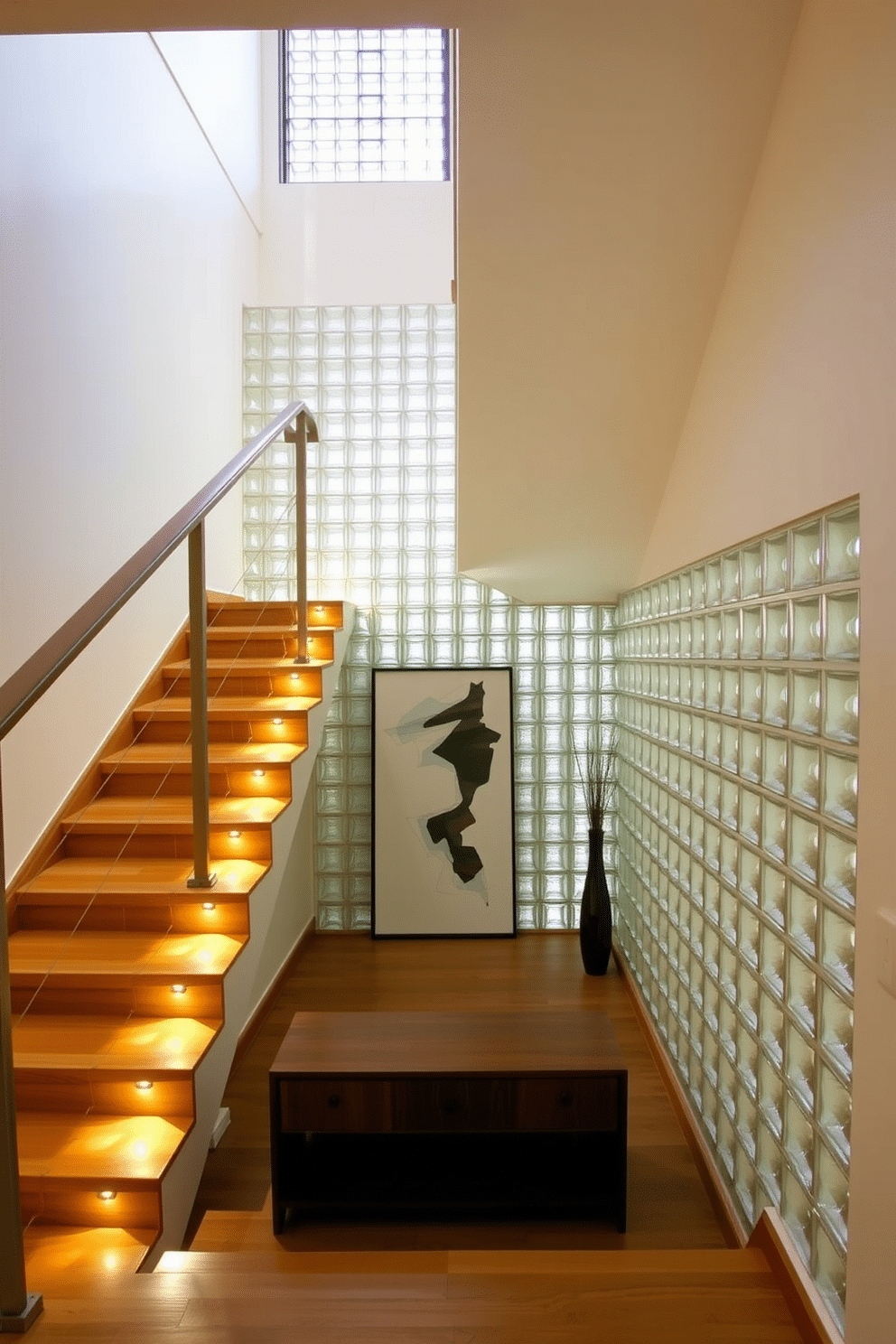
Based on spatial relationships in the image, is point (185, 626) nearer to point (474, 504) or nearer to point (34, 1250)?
point (474, 504)

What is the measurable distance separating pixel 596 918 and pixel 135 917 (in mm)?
2483

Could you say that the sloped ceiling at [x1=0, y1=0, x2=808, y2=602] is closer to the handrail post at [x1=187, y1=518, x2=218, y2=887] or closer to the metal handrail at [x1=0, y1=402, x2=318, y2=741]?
the metal handrail at [x1=0, y1=402, x2=318, y2=741]

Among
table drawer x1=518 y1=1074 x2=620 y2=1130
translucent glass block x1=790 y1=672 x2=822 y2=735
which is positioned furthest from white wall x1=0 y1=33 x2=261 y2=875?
translucent glass block x1=790 y1=672 x2=822 y2=735

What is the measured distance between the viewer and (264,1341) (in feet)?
5.33

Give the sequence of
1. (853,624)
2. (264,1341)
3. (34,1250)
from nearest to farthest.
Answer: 1. (264,1341)
2. (853,624)
3. (34,1250)

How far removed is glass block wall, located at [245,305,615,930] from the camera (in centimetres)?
530

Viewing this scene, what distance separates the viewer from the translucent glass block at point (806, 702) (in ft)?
6.39

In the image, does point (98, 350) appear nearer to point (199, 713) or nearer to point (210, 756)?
point (210, 756)

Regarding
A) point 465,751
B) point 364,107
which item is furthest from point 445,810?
point 364,107

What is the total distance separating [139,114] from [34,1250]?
3.90m

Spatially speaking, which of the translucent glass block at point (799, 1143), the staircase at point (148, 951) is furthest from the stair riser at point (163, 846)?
the translucent glass block at point (799, 1143)

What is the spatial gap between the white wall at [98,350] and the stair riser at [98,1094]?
802 millimetres

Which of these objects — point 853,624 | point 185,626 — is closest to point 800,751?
point 853,624

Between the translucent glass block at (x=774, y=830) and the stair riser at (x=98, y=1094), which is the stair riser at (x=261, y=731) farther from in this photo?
the translucent glass block at (x=774, y=830)
